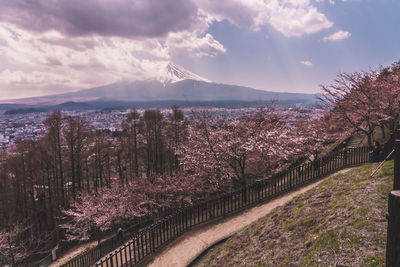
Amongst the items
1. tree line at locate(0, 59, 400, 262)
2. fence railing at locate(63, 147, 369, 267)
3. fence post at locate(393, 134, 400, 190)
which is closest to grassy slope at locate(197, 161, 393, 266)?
fence post at locate(393, 134, 400, 190)

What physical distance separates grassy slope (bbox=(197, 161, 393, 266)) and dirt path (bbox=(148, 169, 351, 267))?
76 cm

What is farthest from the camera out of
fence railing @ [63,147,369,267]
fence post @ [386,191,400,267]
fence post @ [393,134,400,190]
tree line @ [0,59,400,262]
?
tree line @ [0,59,400,262]

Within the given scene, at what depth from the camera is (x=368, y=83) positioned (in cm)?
1584

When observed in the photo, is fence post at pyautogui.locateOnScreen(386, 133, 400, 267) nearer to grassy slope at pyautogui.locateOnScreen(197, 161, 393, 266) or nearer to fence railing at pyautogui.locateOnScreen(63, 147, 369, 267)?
grassy slope at pyautogui.locateOnScreen(197, 161, 393, 266)

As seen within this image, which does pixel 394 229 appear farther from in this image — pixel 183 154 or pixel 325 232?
pixel 183 154

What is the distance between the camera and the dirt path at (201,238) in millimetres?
7961

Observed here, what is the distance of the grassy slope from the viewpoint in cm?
383

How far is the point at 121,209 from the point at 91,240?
21.0ft

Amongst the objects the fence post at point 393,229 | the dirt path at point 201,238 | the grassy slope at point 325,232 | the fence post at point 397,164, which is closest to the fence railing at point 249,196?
the dirt path at point 201,238

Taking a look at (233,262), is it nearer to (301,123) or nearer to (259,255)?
(259,255)

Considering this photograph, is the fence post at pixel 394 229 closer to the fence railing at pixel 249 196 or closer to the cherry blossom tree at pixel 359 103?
the fence railing at pixel 249 196

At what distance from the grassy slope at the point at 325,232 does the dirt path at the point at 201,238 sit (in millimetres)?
756

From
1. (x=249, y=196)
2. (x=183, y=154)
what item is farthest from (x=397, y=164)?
(x=183, y=154)

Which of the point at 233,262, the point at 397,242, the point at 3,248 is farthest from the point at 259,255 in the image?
the point at 3,248
